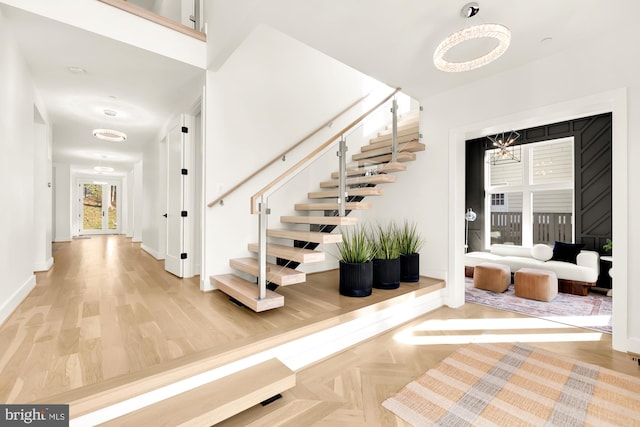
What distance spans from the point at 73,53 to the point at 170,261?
279 centimetres

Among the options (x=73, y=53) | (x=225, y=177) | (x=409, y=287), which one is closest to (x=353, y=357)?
(x=409, y=287)

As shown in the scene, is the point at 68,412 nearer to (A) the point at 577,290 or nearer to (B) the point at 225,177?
(B) the point at 225,177

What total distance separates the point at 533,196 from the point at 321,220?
16.8 ft

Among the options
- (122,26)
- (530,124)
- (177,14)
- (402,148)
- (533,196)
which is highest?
(177,14)

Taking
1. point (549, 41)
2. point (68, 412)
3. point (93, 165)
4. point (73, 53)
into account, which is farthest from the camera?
point (93, 165)

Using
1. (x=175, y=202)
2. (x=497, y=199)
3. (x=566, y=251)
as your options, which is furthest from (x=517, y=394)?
(x=497, y=199)

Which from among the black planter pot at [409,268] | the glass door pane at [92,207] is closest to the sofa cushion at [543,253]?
the black planter pot at [409,268]

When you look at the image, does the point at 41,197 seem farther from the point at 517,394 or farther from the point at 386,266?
the point at 517,394

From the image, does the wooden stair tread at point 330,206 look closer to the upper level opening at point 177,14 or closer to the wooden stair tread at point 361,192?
the wooden stair tread at point 361,192

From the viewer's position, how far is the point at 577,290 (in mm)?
4508

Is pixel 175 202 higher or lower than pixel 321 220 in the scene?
higher

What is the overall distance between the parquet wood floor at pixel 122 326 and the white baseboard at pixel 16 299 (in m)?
0.05

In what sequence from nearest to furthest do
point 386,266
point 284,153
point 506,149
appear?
point 386,266, point 284,153, point 506,149

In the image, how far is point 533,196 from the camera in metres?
6.01
